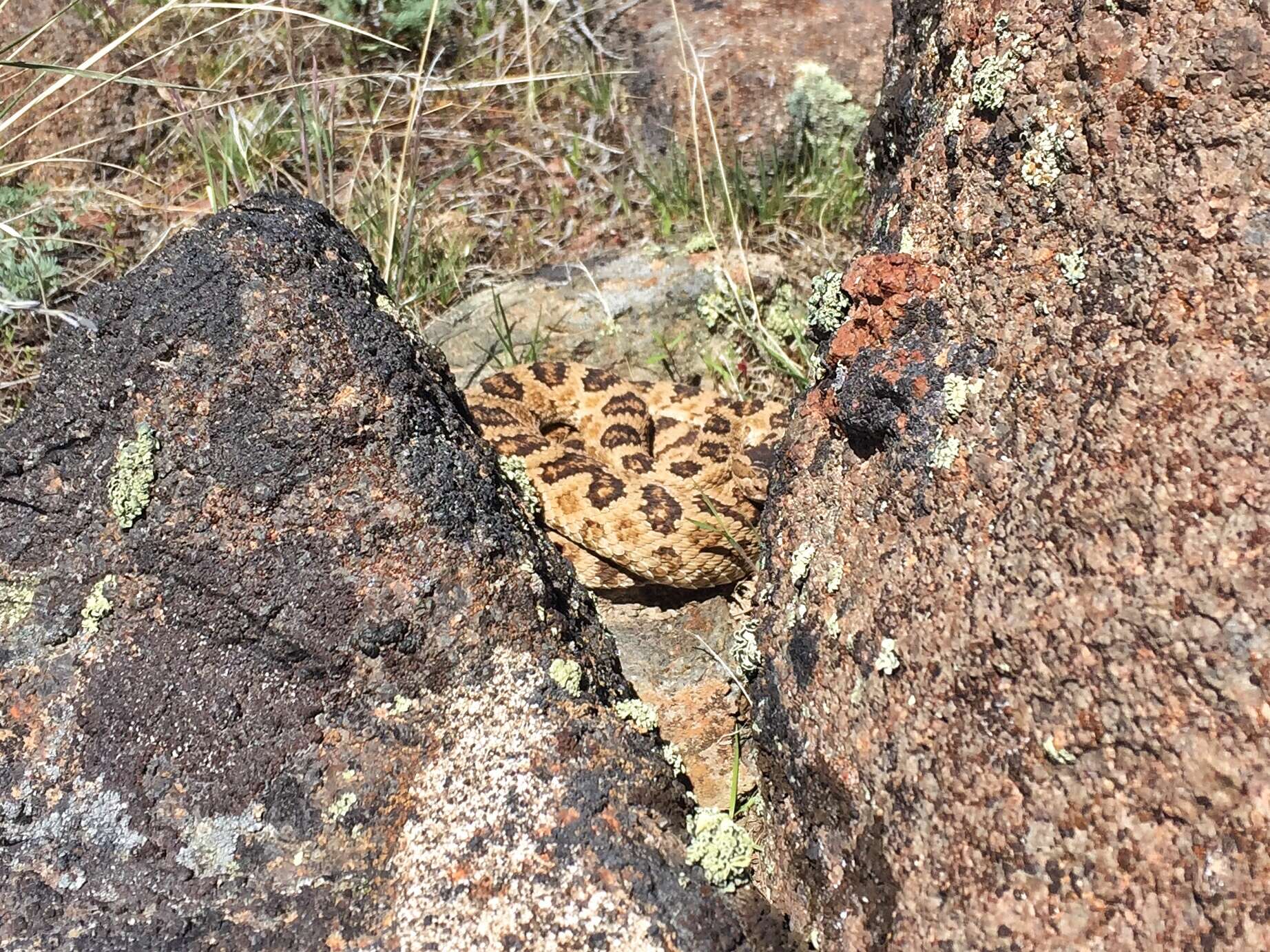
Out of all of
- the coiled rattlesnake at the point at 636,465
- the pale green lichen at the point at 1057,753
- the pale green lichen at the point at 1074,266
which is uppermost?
the pale green lichen at the point at 1074,266

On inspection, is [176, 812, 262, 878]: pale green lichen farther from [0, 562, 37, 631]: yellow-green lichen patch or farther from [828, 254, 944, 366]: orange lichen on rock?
[828, 254, 944, 366]: orange lichen on rock

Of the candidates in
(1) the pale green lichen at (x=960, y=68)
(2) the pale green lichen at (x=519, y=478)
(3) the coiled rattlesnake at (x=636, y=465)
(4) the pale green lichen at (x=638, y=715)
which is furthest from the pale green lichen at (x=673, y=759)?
(1) the pale green lichen at (x=960, y=68)

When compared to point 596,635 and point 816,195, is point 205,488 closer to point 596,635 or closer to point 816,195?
point 596,635

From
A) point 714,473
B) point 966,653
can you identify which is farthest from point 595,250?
point 966,653

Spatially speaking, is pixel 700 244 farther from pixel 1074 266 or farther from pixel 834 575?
pixel 1074 266

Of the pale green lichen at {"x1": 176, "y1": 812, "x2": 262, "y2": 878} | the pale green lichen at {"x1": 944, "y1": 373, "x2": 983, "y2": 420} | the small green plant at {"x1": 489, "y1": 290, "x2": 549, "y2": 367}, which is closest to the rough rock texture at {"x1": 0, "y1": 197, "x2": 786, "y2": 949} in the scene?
the pale green lichen at {"x1": 176, "y1": 812, "x2": 262, "y2": 878}

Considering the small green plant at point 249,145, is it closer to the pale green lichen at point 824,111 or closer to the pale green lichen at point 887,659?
the pale green lichen at point 824,111
